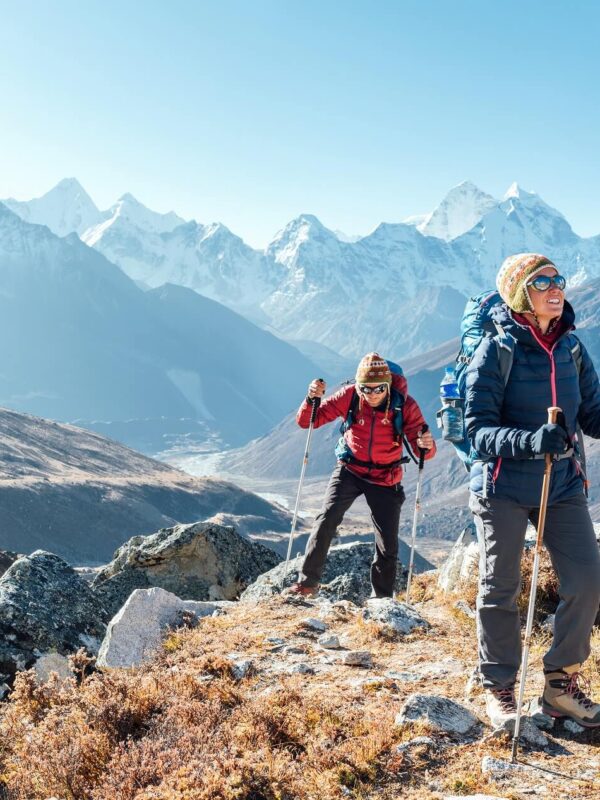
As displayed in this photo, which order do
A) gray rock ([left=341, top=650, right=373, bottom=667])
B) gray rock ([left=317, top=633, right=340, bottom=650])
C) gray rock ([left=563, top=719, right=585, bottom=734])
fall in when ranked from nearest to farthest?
gray rock ([left=563, top=719, right=585, bottom=734])
gray rock ([left=341, top=650, right=373, bottom=667])
gray rock ([left=317, top=633, right=340, bottom=650])

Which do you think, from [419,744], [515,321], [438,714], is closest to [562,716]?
[438,714]

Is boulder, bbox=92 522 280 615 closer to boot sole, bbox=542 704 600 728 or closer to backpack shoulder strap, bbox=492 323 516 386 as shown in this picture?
boot sole, bbox=542 704 600 728

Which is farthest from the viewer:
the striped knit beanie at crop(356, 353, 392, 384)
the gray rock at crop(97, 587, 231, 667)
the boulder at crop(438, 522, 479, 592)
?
the boulder at crop(438, 522, 479, 592)

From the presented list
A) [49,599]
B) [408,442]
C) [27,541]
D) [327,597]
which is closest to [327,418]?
[408,442]

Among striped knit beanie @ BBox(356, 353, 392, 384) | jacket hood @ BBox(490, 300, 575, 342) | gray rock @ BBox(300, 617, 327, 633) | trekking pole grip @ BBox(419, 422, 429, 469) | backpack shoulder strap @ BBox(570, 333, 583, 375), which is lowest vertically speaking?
gray rock @ BBox(300, 617, 327, 633)

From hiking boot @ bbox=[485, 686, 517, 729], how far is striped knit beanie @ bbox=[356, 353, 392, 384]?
4.54 meters

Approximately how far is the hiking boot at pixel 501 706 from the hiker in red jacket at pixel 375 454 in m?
→ 4.05

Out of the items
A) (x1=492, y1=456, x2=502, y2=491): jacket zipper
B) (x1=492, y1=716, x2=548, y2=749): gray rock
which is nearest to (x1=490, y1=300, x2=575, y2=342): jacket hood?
(x1=492, y1=456, x2=502, y2=491): jacket zipper

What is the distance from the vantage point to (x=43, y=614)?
28.8 feet

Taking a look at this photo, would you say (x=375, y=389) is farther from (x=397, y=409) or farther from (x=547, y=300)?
(x=547, y=300)

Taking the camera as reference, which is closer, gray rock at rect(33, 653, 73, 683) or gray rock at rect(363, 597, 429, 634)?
gray rock at rect(33, 653, 73, 683)

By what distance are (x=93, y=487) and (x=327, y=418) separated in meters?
193

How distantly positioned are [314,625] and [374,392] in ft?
10.0

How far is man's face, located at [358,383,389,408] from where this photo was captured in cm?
982
